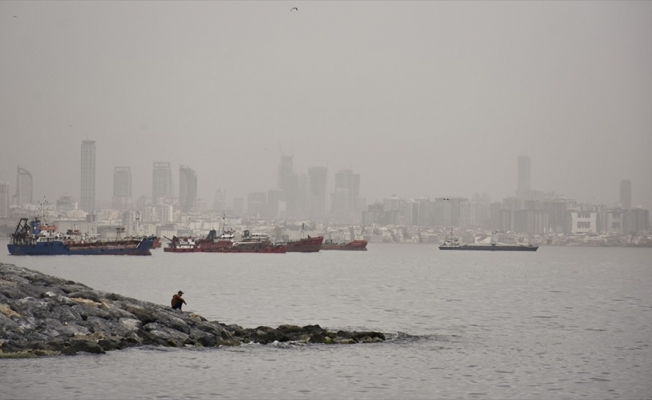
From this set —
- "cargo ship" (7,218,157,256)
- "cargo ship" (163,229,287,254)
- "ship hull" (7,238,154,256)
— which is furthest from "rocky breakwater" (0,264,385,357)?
"cargo ship" (163,229,287,254)

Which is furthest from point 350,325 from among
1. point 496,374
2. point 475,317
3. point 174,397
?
point 174,397

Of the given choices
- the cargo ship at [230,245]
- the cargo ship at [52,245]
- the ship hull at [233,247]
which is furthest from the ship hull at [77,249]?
the cargo ship at [230,245]

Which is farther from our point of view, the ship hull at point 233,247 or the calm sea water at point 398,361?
the ship hull at point 233,247

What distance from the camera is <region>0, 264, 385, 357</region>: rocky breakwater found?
31.2 meters

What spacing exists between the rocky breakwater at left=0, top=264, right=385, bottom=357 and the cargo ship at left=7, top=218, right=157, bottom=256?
365 ft

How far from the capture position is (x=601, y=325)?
4841cm

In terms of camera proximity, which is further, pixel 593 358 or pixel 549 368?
pixel 593 358

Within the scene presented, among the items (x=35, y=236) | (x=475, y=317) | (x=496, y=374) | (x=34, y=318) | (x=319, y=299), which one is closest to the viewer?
(x=496, y=374)

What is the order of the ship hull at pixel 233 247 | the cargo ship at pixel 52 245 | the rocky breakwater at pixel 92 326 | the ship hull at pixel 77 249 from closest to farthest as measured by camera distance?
1. the rocky breakwater at pixel 92 326
2. the ship hull at pixel 77 249
3. the cargo ship at pixel 52 245
4. the ship hull at pixel 233 247

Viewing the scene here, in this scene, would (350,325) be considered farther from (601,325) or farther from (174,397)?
(174,397)

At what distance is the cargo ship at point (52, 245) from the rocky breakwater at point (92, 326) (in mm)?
111101

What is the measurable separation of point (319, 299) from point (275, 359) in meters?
34.3

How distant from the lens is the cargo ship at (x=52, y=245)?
486 feet

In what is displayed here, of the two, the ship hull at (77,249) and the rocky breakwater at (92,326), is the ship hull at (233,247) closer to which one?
the ship hull at (77,249)
